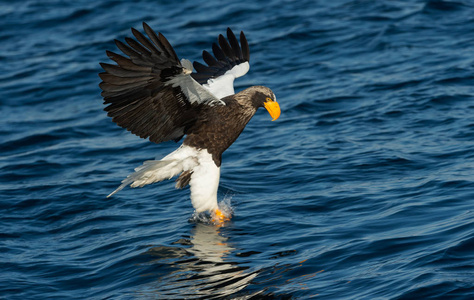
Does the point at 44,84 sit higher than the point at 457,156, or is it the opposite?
the point at 44,84

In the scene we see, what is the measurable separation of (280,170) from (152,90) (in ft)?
8.52

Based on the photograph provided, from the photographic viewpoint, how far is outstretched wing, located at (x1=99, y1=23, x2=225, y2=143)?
5.90 metres

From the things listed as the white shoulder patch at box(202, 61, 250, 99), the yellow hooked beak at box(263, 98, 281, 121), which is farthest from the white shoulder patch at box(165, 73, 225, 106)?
the white shoulder patch at box(202, 61, 250, 99)

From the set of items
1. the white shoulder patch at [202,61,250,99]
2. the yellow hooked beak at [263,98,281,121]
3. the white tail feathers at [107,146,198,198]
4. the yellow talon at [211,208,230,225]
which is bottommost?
the yellow talon at [211,208,230,225]

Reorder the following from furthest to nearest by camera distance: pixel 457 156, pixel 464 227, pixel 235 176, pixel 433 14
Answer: pixel 433 14 < pixel 235 176 < pixel 457 156 < pixel 464 227

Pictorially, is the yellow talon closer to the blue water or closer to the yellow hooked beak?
the blue water

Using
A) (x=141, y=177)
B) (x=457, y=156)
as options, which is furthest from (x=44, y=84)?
(x=457, y=156)

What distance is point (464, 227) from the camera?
5969mm

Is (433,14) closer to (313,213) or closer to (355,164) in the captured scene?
(355,164)

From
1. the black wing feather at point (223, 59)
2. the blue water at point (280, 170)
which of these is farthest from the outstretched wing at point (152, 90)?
the black wing feather at point (223, 59)

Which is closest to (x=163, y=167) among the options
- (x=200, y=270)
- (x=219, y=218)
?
(x=219, y=218)

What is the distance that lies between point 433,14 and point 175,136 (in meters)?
8.31

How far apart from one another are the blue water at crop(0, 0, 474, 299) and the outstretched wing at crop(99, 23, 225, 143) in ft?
3.55

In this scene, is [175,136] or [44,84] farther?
[44,84]
